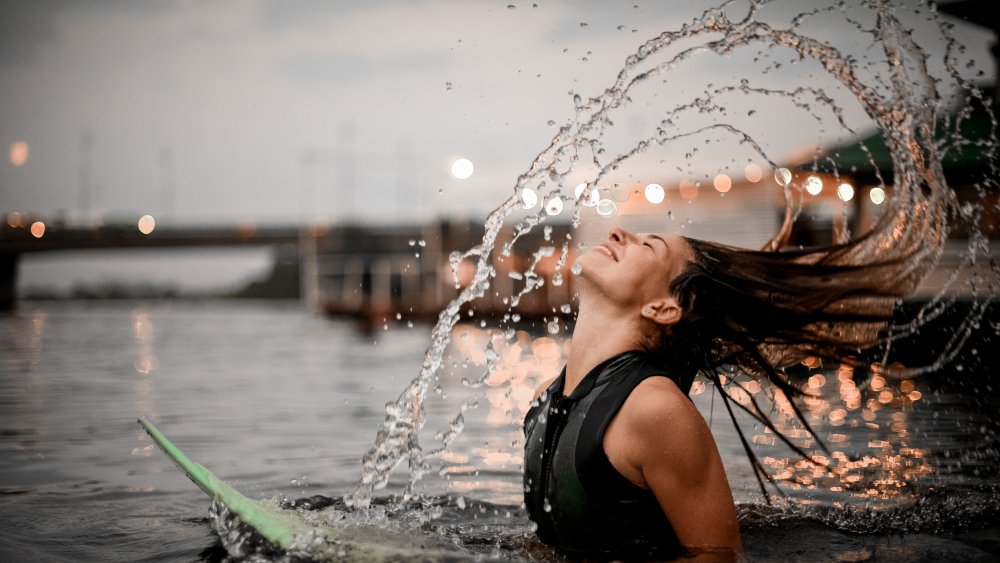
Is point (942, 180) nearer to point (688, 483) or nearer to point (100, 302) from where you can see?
point (688, 483)

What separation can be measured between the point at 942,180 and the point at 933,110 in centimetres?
59

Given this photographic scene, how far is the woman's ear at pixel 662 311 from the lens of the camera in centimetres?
442

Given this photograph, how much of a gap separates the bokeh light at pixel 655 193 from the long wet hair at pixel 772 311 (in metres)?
31.0

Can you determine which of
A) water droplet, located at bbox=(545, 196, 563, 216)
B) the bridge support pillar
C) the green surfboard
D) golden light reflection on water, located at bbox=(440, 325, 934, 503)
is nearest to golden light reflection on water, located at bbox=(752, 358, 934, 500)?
golden light reflection on water, located at bbox=(440, 325, 934, 503)

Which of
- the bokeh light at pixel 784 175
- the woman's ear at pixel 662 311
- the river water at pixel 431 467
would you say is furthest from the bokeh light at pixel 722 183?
the woman's ear at pixel 662 311

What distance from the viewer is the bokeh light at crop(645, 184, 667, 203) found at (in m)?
36.6

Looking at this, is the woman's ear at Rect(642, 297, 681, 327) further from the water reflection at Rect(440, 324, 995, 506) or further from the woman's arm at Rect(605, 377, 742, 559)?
the water reflection at Rect(440, 324, 995, 506)

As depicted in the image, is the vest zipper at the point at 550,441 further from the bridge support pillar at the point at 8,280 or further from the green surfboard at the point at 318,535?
the bridge support pillar at the point at 8,280

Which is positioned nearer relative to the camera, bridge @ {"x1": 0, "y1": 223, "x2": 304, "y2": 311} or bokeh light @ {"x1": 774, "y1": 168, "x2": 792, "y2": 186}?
bokeh light @ {"x1": 774, "y1": 168, "x2": 792, "y2": 186}

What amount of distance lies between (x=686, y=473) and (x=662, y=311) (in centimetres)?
89

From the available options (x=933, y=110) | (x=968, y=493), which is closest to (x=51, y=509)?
(x=968, y=493)

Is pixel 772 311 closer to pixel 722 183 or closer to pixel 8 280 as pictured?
pixel 722 183

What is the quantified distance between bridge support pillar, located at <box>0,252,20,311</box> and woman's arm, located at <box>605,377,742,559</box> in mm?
96758

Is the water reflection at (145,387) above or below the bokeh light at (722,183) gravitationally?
below
